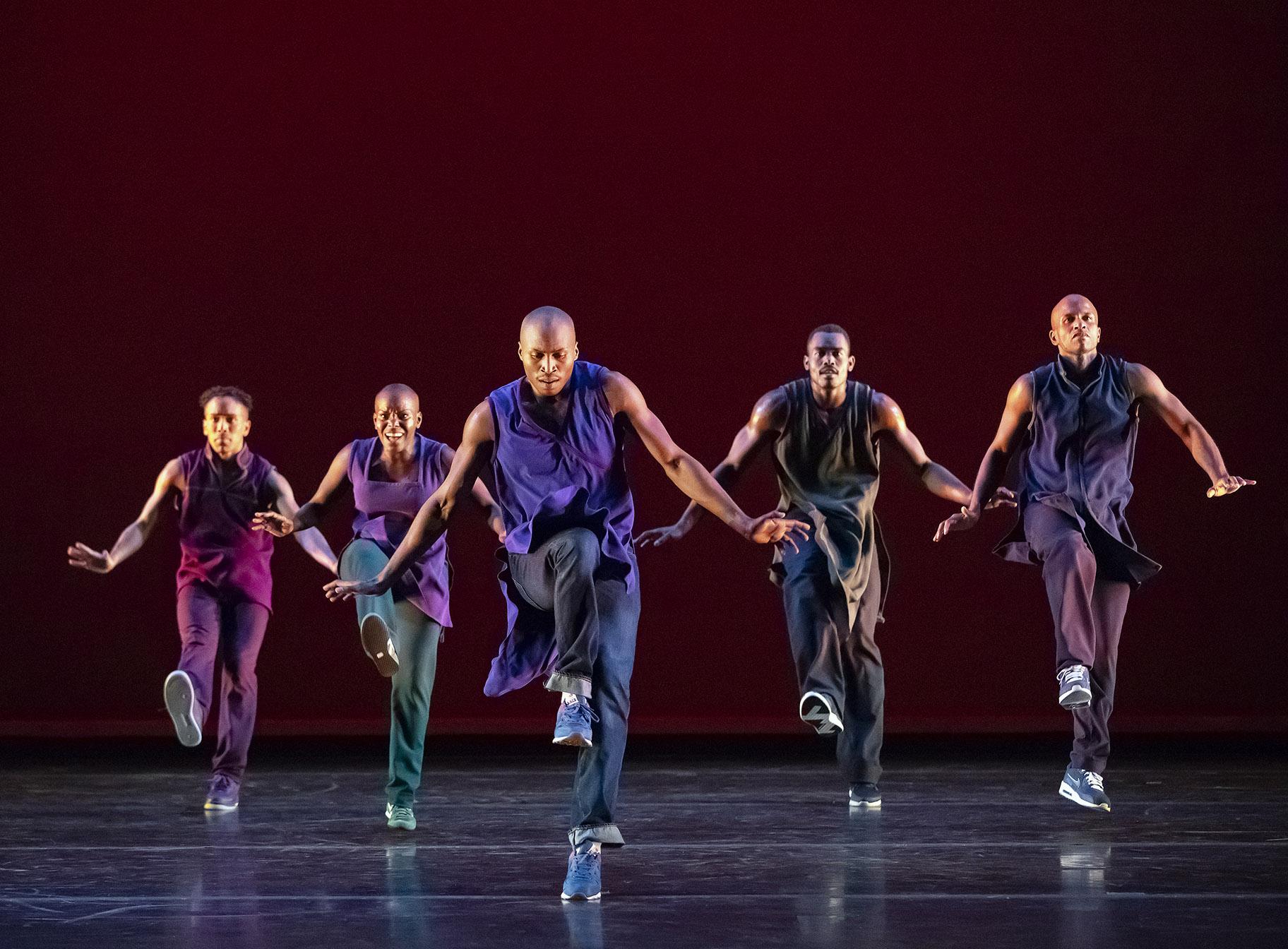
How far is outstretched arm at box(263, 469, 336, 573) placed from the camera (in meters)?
5.44

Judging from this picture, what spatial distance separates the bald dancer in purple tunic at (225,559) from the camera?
17.4 feet

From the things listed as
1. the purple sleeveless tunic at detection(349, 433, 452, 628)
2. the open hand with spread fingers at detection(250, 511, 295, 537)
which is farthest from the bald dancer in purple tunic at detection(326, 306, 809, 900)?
the open hand with spread fingers at detection(250, 511, 295, 537)

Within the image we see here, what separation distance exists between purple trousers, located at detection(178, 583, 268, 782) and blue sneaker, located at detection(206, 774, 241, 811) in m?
0.02

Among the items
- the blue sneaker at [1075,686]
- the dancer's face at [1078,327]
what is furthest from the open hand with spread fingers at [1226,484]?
the blue sneaker at [1075,686]

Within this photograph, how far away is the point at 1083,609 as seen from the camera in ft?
15.1

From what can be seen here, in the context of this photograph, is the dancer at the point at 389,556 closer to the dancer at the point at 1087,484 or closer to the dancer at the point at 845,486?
the dancer at the point at 845,486

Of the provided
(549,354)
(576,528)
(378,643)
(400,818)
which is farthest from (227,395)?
(576,528)

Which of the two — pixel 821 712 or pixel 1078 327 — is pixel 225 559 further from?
pixel 1078 327

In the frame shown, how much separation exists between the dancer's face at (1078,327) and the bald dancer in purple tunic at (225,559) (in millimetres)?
2572

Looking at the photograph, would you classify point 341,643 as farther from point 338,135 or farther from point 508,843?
point 508,843

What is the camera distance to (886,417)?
5.13 m

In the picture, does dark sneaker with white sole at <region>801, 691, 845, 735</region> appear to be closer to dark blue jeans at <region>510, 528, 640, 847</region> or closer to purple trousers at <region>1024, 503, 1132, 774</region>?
purple trousers at <region>1024, 503, 1132, 774</region>

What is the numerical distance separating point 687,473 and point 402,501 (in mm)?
1629

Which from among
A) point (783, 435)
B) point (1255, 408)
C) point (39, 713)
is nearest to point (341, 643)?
point (39, 713)
